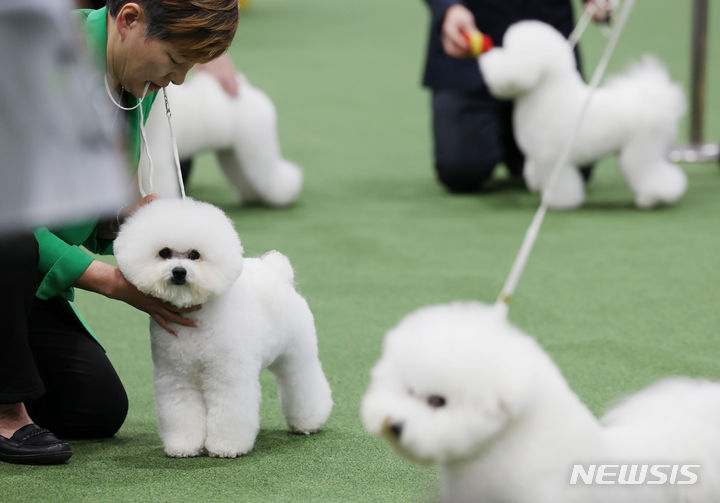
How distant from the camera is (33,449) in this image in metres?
1.62

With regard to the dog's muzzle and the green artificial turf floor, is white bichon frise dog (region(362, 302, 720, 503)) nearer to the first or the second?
the dog's muzzle

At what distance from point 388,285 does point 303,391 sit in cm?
94

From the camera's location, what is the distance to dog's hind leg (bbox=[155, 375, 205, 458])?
5.34 ft

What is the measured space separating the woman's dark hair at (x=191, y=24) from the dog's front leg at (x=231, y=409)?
48 centimetres

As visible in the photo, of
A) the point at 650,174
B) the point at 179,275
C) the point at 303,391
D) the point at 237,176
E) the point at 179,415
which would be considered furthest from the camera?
the point at 237,176

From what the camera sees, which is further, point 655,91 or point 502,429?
point 655,91

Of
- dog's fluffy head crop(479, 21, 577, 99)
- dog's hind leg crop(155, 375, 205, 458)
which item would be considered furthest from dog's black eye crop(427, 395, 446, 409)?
dog's fluffy head crop(479, 21, 577, 99)

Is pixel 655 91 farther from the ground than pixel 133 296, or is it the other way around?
pixel 133 296

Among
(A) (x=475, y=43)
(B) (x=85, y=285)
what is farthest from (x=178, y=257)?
(A) (x=475, y=43)

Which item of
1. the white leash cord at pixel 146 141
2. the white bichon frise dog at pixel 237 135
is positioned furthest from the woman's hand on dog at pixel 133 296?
the white bichon frise dog at pixel 237 135

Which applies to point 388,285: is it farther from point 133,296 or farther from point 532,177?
point 133,296

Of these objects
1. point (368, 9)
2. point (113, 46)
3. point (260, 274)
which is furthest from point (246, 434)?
point (368, 9)

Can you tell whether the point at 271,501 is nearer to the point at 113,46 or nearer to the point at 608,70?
the point at 113,46

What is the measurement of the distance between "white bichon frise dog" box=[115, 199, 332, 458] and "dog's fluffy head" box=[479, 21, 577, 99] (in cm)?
169
